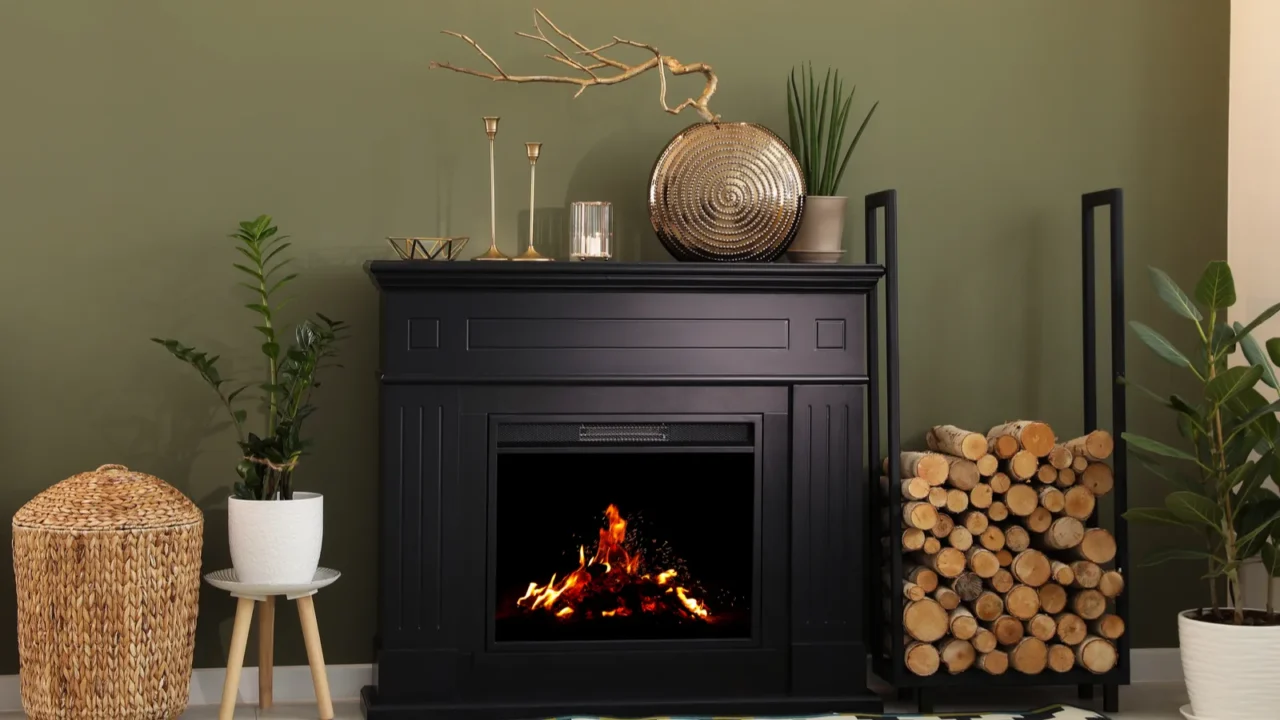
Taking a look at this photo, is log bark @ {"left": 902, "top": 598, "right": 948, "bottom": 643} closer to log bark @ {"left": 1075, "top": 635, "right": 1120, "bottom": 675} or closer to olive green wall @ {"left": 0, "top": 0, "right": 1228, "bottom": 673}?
log bark @ {"left": 1075, "top": 635, "right": 1120, "bottom": 675}

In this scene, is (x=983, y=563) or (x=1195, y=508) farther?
(x=983, y=563)

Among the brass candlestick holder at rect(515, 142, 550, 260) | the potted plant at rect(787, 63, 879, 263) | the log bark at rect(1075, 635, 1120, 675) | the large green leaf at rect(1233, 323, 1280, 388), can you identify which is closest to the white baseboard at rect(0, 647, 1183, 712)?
the brass candlestick holder at rect(515, 142, 550, 260)

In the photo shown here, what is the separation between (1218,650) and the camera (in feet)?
10.7

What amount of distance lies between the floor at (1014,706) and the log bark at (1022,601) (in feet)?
0.96

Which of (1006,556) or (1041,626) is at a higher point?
(1006,556)

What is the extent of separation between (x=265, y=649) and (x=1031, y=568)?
2029 mm

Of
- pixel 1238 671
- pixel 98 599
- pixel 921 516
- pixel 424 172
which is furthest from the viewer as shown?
pixel 424 172

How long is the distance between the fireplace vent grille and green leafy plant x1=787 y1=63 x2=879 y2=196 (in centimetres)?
72

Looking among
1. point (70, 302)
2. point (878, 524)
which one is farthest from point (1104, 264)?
point (70, 302)

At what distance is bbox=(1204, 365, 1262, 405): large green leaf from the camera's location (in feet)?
10.4

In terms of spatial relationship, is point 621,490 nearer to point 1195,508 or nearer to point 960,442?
point 960,442

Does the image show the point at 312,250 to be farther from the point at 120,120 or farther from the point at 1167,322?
the point at 1167,322

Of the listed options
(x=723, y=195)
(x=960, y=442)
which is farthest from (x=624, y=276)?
(x=960, y=442)

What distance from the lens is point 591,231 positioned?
11.4 feet
